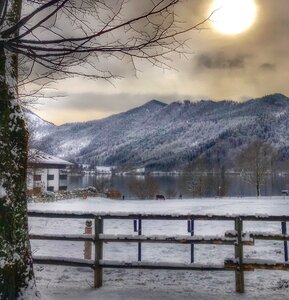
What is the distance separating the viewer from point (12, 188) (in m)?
4.90

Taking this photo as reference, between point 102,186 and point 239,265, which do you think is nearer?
point 239,265

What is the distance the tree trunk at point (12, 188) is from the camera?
4.81 m

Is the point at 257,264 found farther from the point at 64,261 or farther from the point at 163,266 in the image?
the point at 64,261

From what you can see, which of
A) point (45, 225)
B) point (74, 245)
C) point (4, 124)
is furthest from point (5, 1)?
point (45, 225)

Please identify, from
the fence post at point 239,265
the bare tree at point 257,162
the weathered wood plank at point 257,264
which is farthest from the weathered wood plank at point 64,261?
the bare tree at point 257,162

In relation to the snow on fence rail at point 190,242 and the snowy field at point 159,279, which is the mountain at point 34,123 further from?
the snowy field at point 159,279

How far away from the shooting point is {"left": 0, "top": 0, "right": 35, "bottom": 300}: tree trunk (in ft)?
15.8

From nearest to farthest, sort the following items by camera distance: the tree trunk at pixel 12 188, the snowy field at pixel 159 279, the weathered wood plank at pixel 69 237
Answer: the tree trunk at pixel 12 188 → the snowy field at pixel 159 279 → the weathered wood plank at pixel 69 237

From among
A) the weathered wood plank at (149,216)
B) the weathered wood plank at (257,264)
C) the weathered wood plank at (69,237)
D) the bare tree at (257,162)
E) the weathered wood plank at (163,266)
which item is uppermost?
the bare tree at (257,162)

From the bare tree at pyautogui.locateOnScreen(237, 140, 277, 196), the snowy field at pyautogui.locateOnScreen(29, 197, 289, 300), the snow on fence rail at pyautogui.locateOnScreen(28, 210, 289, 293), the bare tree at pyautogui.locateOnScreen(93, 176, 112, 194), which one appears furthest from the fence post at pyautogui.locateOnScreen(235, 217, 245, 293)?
the bare tree at pyautogui.locateOnScreen(93, 176, 112, 194)

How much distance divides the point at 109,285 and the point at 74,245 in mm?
5171

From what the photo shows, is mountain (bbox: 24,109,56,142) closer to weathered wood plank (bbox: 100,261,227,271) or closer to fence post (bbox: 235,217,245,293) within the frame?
weathered wood plank (bbox: 100,261,227,271)

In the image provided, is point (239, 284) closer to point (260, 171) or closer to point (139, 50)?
point (139, 50)

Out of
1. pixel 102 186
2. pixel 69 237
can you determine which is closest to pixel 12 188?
pixel 69 237
